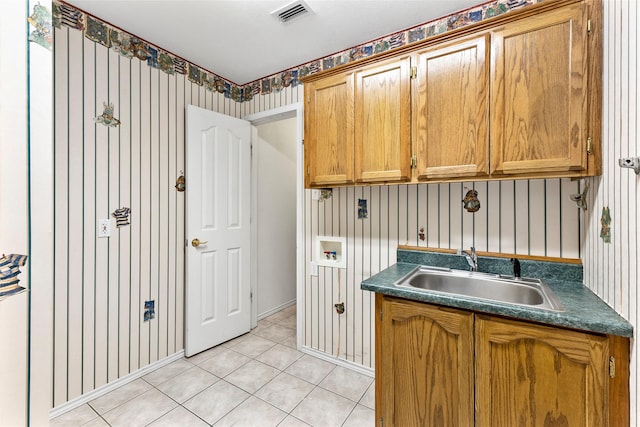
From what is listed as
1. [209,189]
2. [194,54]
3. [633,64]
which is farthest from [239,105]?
[633,64]

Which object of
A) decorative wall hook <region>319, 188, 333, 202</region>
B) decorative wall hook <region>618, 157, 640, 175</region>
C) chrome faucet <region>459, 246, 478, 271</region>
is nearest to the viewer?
decorative wall hook <region>618, 157, 640, 175</region>

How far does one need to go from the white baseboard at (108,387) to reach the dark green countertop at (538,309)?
1888mm

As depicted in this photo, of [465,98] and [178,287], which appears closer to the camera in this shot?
[465,98]

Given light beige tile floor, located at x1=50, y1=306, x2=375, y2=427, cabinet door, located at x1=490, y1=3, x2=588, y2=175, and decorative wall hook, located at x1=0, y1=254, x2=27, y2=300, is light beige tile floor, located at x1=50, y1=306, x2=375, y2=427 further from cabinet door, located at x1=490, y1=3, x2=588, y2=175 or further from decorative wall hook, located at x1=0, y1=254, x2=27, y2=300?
cabinet door, located at x1=490, y1=3, x2=588, y2=175

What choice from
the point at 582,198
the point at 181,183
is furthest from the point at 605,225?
the point at 181,183

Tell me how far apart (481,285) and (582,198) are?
683 millimetres

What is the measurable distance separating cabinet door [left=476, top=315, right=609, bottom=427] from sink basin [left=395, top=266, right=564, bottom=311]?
248mm

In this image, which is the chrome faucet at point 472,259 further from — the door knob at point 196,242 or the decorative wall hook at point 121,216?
the decorative wall hook at point 121,216

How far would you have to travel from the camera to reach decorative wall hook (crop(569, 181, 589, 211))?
4.83 ft

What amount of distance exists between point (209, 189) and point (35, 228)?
184cm

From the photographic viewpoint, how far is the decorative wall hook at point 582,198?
147 centimetres

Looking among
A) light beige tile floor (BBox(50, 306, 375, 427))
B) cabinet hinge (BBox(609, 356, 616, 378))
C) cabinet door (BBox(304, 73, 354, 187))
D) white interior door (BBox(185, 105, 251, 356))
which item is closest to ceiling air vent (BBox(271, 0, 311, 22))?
cabinet door (BBox(304, 73, 354, 187))

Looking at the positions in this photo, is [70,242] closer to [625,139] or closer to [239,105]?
[239,105]

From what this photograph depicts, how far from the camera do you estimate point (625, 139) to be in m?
1.04
